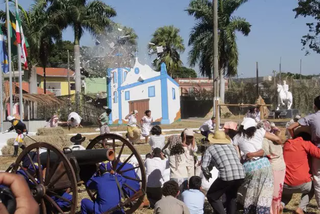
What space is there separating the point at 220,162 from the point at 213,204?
23.7 inches

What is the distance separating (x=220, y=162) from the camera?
606cm

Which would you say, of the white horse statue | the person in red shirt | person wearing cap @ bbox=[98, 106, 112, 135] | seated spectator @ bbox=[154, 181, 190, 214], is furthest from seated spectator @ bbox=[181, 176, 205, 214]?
the white horse statue

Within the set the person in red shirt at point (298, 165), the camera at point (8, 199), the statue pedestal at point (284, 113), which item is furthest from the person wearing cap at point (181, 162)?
the statue pedestal at point (284, 113)

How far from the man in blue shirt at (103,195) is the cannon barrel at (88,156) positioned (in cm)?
28

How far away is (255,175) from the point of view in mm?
6234

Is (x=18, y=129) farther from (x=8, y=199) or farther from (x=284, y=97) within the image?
(x=284, y=97)

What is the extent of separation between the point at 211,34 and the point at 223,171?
3306 centimetres

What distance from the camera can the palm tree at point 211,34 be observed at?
124 ft

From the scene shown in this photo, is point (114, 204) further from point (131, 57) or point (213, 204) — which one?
point (131, 57)

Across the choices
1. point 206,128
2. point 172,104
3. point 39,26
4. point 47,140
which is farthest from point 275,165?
point 39,26

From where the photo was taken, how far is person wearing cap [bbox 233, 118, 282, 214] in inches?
243

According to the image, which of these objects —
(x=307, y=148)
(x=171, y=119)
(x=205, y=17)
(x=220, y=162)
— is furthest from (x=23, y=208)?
(x=205, y=17)

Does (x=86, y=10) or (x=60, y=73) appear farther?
(x=60, y=73)

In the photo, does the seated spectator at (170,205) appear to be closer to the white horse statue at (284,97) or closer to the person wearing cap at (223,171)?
the person wearing cap at (223,171)
